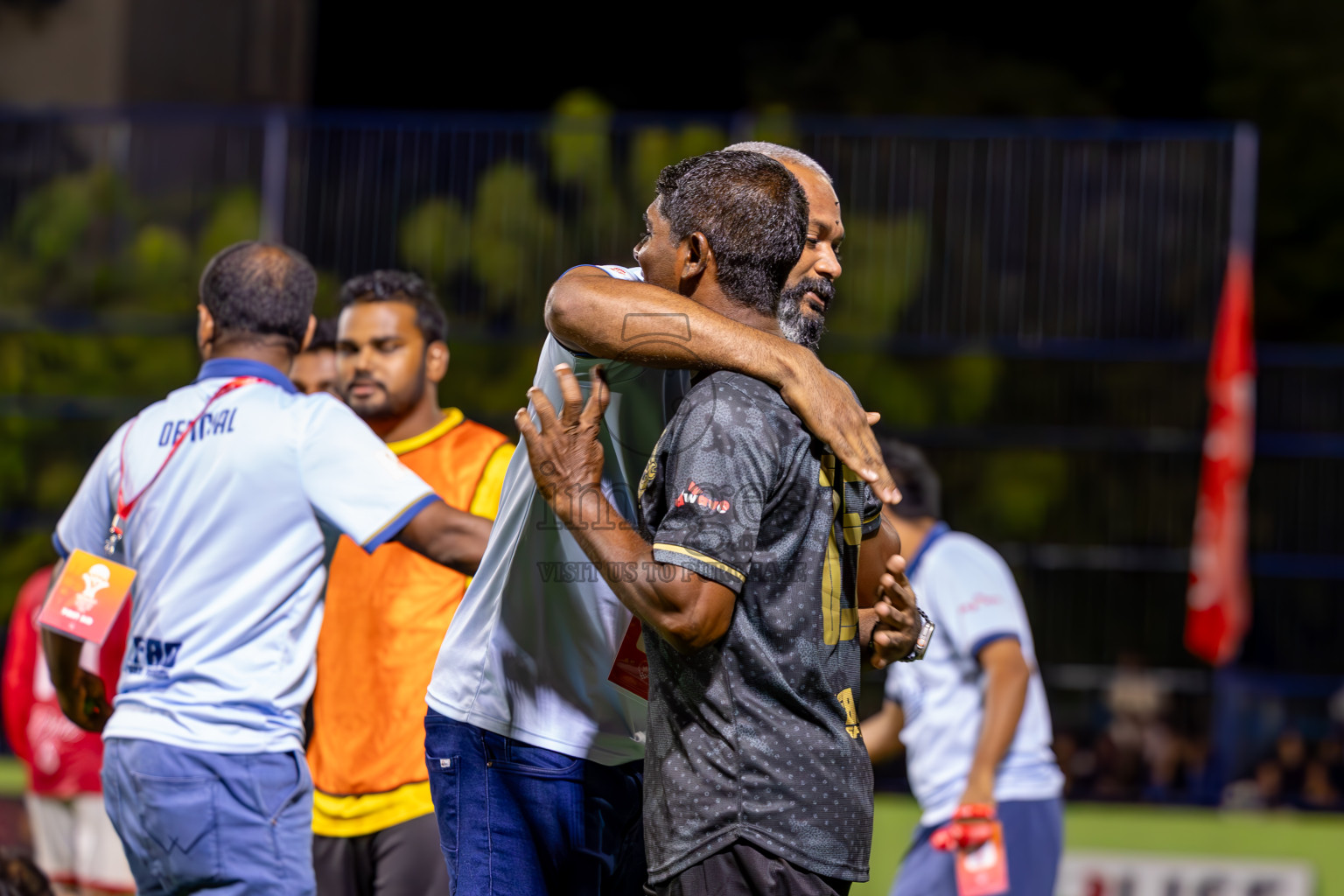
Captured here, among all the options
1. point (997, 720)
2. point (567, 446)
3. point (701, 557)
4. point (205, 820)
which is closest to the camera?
point (701, 557)

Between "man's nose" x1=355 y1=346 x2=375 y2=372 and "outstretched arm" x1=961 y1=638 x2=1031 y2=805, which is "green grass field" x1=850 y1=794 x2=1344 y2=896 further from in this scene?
"man's nose" x1=355 y1=346 x2=375 y2=372

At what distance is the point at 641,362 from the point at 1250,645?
9.39 m

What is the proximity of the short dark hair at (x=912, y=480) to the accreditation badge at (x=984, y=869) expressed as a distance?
0.99m

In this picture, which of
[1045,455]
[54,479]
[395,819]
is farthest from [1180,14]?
[395,819]

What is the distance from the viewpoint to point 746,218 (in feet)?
7.38

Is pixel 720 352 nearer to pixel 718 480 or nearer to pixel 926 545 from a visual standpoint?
pixel 718 480

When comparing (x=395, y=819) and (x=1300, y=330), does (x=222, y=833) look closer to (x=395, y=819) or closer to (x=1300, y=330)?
(x=395, y=819)

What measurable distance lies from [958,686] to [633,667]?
2328 mm

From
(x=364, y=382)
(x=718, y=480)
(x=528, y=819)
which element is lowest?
(x=528, y=819)

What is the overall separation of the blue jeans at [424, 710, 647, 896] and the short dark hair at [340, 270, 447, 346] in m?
1.85

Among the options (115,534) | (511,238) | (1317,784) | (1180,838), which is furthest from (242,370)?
(1317,784)

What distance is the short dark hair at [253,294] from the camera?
3234 mm

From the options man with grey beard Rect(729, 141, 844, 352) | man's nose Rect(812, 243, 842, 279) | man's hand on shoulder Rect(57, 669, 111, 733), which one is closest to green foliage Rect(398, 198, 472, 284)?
man's hand on shoulder Rect(57, 669, 111, 733)

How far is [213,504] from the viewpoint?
3.02m
